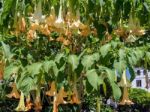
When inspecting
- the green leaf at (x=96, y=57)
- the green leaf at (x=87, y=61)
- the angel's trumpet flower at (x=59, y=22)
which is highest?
the angel's trumpet flower at (x=59, y=22)

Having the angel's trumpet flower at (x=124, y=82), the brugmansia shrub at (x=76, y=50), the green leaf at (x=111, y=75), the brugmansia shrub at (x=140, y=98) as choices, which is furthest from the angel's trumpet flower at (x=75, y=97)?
the brugmansia shrub at (x=140, y=98)

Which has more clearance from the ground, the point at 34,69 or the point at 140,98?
the point at 140,98

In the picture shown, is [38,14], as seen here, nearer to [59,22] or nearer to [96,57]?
[59,22]

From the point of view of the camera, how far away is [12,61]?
9.79 feet

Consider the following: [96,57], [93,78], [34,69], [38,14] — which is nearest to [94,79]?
[93,78]

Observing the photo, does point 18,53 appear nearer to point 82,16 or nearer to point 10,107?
point 82,16

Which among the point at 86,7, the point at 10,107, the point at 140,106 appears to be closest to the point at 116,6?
the point at 86,7

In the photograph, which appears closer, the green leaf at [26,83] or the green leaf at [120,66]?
the green leaf at [120,66]

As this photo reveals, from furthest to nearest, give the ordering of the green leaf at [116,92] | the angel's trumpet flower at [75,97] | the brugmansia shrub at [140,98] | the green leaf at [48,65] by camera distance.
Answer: the brugmansia shrub at [140,98]
the angel's trumpet flower at [75,97]
the green leaf at [48,65]
the green leaf at [116,92]

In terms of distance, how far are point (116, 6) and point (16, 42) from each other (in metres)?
1.27

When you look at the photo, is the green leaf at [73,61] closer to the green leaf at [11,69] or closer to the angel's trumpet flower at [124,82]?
the green leaf at [11,69]

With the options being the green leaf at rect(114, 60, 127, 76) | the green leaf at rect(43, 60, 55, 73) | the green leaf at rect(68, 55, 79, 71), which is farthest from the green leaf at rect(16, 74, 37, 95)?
the green leaf at rect(114, 60, 127, 76)

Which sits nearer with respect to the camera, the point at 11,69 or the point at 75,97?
the point at 11,69

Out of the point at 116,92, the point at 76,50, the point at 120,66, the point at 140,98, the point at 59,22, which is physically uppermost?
the point at 140,98
